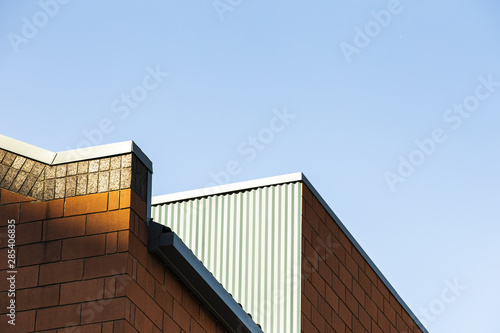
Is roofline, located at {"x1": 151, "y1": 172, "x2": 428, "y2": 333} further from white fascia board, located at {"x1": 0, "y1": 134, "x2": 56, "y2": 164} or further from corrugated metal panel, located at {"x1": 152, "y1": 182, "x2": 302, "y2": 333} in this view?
white fascia board, located at {"x1": 0, "y1": 134, "x2": 56, "y2": 164}

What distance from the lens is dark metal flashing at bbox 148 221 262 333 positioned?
1144 cm

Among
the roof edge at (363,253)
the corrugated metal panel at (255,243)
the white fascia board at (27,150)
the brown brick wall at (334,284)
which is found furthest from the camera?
the roof edge at (363,253)

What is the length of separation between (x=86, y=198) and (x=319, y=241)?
7835 mm

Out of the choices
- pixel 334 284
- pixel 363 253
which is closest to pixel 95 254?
pixel 334 284

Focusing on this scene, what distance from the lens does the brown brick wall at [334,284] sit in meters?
17.6

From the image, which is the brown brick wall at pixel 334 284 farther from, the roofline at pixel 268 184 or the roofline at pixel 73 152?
the roofline at pixel 73 152

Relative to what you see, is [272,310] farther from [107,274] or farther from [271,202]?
[107,274]

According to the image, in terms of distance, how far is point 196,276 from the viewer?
11.9 meters

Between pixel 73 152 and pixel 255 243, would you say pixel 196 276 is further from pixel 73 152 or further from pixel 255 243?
pixel 255 243

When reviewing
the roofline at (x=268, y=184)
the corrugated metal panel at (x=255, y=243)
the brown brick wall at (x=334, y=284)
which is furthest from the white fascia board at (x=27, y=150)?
the roofline at (x=268, y=184)

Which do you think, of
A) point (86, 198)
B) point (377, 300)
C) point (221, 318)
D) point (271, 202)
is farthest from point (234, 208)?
point (86, 198)

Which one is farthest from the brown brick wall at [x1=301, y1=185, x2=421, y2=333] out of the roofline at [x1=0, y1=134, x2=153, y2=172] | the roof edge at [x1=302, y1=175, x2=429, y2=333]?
the roofline at [x1=0, y1=134, x2=153, y2=172]

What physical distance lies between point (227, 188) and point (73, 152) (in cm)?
785

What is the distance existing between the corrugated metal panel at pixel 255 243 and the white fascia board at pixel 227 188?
0.10m
